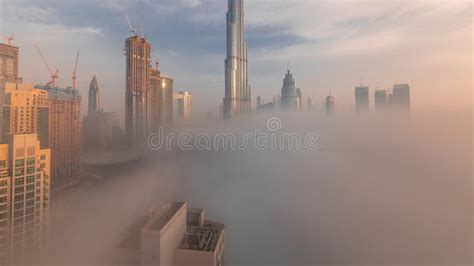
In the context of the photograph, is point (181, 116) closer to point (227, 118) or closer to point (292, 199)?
point (227, 118)

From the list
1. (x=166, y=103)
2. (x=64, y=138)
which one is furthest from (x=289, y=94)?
(x=64, y=138)

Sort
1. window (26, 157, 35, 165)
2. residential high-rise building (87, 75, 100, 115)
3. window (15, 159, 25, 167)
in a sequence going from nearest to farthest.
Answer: window (15, 159, 25, 167)
window (26, 157, 35, 165)
residential high-rise building (87, 75, 100, 115)

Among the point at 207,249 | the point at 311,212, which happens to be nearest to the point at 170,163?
the point at 311,212

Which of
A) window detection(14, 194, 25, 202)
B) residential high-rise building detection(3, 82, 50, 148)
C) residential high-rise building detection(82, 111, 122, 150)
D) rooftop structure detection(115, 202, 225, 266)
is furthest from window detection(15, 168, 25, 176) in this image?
residential high-rise building detection(82, 111, 122, 150)

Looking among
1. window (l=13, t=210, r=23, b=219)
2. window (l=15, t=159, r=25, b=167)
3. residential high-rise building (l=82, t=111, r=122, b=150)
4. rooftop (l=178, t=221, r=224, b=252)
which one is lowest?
rooftop (l=178, t=221, r=224, b=252)

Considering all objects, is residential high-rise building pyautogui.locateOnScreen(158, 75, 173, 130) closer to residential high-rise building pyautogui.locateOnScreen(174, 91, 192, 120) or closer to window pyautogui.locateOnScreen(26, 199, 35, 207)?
residential high-rise building pyautogui.locateOnScreen(174, 91, 192, 120)

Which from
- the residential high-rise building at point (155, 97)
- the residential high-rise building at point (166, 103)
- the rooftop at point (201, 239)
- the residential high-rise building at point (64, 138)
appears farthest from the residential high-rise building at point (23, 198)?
the residential high-rise building at point (166, 103)

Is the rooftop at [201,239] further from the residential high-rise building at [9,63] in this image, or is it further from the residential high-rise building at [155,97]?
the residential high-rise building at [155,97]
